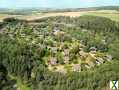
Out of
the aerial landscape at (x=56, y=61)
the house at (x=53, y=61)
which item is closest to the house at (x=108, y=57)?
the aerial landscape at (x=56, y=61)

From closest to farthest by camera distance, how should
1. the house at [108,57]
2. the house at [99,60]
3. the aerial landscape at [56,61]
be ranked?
the aerial landscape at [56,61], the house at [99,60], the house at [108,57]

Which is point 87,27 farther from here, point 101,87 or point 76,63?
point 101,87

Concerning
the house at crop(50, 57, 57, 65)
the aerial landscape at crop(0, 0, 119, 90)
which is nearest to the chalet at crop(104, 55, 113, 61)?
the aerial landscape at crop(0, 0, 119, 90)

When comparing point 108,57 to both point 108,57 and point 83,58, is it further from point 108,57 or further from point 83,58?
point 83,58

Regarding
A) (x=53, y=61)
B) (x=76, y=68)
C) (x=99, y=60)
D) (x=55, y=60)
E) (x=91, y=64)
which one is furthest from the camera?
(x=99, y=60)

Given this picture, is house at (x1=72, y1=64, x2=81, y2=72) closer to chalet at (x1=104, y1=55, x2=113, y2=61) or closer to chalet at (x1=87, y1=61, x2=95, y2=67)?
chalet at (x1=87, y1=61, x2=95, y2=67)

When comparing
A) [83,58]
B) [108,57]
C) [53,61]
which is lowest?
[108,57]

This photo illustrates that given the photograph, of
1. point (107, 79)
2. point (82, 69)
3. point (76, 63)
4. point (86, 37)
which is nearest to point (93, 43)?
point (86, 37)

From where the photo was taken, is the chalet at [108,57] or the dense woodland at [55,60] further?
the chalet at [108,57]

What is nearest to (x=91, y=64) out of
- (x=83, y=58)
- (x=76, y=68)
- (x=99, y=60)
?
(x=99, y=60)

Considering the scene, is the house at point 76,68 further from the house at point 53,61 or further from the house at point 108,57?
the house at point 108,57
